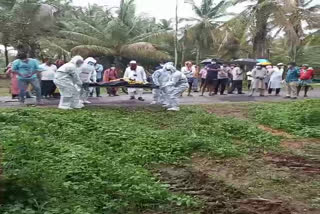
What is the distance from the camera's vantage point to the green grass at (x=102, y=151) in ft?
14.2

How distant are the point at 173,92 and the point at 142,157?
526 cm

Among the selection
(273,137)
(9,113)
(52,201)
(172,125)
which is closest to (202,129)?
(172,125)

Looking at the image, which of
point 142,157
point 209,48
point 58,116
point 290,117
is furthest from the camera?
point 209,48

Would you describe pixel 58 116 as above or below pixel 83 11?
below

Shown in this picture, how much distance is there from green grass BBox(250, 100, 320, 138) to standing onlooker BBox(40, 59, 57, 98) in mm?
6544

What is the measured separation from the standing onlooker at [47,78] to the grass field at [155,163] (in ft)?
12.8

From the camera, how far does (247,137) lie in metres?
8.70

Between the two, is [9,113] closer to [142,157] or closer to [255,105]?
[142,157]

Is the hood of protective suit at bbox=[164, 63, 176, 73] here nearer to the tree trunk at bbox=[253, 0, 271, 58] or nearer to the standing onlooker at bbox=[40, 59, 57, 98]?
the standing onlooker at bbox=[40, 59, 57, 98]

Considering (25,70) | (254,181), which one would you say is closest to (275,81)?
(25,70)

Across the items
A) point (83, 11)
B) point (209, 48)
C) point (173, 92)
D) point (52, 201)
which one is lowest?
point (52, 201)

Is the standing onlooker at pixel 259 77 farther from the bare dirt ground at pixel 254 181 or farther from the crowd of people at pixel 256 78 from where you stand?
the bare dirt ground at pixel 254 181

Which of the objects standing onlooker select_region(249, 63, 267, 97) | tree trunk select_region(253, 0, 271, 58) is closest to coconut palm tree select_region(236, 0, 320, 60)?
tree trunk select_region(253, 0, 271, 58)

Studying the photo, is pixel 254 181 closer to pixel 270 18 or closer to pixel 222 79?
pixel 222 79
